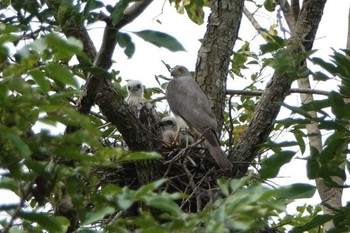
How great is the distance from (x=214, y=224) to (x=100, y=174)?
3753mm

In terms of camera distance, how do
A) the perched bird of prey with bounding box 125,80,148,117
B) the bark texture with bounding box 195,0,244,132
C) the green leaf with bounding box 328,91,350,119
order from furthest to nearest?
the perched bird of prey with bounding box 125,80,148,117, the bark texture with bounding box 195,0,244,132, the green leaf with bounding box 328,91,350,119

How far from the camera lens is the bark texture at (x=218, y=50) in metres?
7.34

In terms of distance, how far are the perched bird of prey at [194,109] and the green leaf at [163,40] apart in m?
2.88

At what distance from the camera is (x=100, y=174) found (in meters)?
6.64

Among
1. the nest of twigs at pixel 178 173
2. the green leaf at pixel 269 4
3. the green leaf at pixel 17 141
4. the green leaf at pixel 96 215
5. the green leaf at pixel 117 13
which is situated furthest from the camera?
the green leaf at pixel 269 4

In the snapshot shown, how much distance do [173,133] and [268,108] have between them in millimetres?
1541

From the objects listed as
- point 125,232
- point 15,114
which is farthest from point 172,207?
point 15,114

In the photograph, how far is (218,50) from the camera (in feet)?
24.1

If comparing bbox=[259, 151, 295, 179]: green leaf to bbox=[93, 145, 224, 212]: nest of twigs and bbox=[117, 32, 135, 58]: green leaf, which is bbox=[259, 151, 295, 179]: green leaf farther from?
bbox=[93, 145, 224, 212]: nest of twigs

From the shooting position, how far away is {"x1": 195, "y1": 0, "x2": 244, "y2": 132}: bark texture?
7.34 metres

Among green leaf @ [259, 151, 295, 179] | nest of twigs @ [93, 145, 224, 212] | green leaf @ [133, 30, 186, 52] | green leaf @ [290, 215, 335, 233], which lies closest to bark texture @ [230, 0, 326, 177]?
nest of twigs @ [93, 145, 224, 212]

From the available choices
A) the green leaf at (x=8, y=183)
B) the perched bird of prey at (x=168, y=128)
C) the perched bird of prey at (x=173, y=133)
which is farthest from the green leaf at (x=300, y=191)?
the perched bird of prey at (x=168, y=128)

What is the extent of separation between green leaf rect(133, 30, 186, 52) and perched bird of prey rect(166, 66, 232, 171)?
9.45 feet

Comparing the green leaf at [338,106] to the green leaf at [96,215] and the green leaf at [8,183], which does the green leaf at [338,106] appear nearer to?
the green leaf at [96,215]
